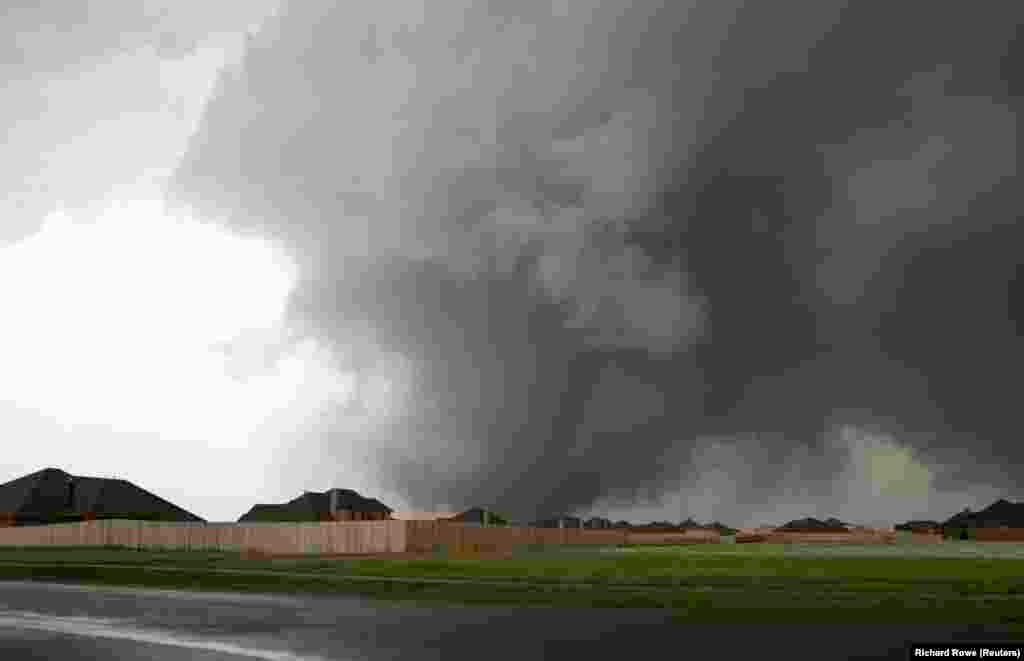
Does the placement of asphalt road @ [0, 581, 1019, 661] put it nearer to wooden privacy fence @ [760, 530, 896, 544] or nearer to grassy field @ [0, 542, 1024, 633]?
grassy field @ [0, 542, 1024, 633]

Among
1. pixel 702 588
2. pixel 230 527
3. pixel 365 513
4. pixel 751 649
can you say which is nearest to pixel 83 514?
pixel 365 513

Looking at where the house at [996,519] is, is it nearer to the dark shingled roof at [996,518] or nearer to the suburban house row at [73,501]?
the dark shingled roof at [996,518]

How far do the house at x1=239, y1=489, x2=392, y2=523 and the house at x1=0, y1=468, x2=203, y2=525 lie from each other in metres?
12.8

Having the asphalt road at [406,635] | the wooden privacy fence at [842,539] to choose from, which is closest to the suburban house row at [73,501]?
the wooden privacy fence at [842,539]

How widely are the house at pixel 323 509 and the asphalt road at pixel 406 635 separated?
9193 centimetres

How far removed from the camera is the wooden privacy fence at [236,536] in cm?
5612

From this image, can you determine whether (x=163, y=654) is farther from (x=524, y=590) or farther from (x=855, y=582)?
(x=855, y=582)

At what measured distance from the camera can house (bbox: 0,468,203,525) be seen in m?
100

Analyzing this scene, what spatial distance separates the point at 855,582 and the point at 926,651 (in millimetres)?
11928

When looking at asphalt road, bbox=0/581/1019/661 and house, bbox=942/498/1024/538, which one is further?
house, bbox=942/498/1024/538

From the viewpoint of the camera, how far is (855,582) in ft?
80.8

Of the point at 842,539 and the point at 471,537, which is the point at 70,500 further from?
the point at 842,539

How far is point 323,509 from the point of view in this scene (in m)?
119

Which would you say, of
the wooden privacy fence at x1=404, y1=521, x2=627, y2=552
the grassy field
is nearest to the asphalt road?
the grassy field
